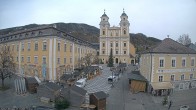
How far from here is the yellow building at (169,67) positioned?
33438mm

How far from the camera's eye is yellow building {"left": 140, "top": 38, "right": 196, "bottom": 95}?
3344 centimetres

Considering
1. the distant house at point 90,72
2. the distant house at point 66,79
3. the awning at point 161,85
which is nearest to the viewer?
the awning at point 161,85

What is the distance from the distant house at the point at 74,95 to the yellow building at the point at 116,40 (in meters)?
52.9

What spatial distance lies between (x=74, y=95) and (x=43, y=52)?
1604cm

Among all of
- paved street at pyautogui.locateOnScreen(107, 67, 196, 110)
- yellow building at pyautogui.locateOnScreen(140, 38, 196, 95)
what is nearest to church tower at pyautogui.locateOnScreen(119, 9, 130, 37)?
yellow building at pyautogui.locateOnScreen(140, 38, 196, 95)

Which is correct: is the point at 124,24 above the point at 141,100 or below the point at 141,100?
above

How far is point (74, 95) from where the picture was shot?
25.8 meters

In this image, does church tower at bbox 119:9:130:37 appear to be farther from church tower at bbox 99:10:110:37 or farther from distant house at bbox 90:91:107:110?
distant house at bbox 90:91:107:110

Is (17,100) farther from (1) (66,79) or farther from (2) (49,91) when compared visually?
(1) (66,79)

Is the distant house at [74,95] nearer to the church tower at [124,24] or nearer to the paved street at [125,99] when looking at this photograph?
the paved street at [125,99]

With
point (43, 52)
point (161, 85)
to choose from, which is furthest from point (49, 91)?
point (161, 85)

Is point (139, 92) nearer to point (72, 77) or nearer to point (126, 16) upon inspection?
point (72, 77)

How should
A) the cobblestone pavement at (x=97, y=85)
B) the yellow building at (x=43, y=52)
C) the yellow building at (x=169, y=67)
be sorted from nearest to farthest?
1. the yellow building at (x=169, y=67)
2. the cobblestone pavement at (x=97, y=85)
3. the yellow building at (x=43, y=52)

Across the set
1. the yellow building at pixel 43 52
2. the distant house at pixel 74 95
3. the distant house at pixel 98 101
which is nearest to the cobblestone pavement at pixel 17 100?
the distant house at pixel 74 95
